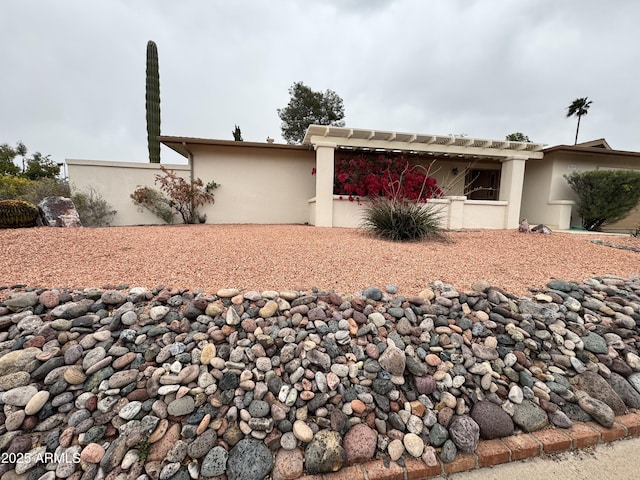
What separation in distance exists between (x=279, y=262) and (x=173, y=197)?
589 cm

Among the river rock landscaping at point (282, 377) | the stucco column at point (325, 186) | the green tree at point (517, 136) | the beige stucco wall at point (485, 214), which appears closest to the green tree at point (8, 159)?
the stucco column at point (325, 186)

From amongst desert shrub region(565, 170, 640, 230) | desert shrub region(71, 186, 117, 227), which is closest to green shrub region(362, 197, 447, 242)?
desert shrub region(565, 170, 640, 230)

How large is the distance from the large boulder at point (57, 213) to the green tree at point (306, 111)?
43.6 feet

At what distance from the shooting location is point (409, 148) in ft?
24.4

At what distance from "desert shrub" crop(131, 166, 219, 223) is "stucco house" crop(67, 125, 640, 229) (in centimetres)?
24

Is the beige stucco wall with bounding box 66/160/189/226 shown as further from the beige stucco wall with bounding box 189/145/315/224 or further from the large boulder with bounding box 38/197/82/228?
the large boulder with bounding box 38/197/82/228

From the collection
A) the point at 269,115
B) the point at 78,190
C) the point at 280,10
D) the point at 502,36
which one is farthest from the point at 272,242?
the point at 269,115

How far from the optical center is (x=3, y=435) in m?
1.40

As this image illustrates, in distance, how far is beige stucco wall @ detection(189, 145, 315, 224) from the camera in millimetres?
8016

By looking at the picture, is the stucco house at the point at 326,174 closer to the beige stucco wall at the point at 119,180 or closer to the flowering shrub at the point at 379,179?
the beige stucco wall at the point at 119,180

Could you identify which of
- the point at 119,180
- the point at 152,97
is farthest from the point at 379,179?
the point at 152,97

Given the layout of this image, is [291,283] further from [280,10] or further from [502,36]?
[502,36]

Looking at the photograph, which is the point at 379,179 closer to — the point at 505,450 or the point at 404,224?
the point at 404,224

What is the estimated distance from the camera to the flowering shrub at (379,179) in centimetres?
662
